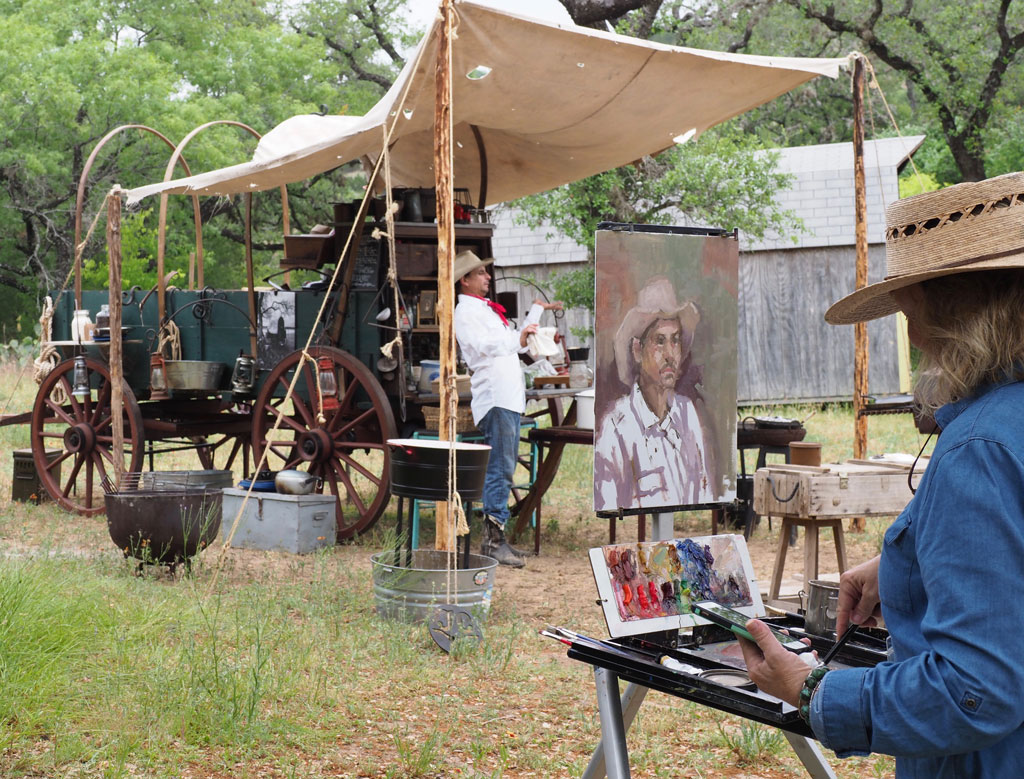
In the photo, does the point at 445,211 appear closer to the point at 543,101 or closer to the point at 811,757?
the point at 543,101

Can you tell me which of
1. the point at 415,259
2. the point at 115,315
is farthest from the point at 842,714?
the point at 115,315

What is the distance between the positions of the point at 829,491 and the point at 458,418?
2.83 metres

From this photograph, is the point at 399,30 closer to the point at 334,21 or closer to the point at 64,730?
the point at 334,21

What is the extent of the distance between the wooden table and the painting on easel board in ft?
9.20

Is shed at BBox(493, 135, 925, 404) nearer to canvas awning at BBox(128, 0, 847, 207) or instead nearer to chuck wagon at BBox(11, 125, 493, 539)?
canvas awning at BBox(128, 0, 847, 207)

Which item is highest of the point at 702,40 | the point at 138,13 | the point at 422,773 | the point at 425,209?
the point at 138,13

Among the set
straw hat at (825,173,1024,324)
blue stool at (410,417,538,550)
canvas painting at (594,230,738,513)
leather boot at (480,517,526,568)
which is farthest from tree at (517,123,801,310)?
straw hat at (825,173,1024,324)

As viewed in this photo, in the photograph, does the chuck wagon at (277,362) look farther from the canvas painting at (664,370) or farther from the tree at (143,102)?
the tree at (143,102)

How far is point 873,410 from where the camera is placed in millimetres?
7910

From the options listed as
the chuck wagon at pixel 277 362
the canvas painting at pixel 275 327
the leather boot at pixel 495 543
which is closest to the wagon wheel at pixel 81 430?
the chuck wagon at pixel 277 362

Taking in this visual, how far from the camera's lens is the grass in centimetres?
384

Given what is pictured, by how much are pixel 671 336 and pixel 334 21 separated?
68.5ft

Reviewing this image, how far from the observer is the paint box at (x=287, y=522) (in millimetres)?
7648

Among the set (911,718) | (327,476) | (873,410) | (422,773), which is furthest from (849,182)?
(911,718)
